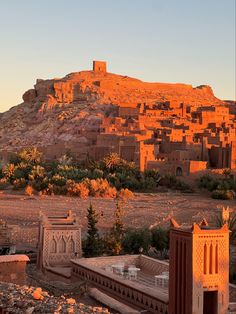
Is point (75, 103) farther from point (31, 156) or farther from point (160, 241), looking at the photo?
point (160, 241)

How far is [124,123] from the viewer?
141 feet

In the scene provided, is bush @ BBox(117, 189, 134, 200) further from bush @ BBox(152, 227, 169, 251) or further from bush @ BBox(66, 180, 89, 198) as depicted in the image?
bush @ BBox(152, 227, 169, 251)

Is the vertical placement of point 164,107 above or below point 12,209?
above

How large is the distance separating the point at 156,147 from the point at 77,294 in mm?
26769

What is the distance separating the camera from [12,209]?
2548 centimetres

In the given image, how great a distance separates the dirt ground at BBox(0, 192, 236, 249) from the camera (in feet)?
70.6

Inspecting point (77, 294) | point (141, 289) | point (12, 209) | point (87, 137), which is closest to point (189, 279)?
point (141, 289)

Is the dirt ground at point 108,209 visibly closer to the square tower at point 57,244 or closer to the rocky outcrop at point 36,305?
the square tower at point 57,244

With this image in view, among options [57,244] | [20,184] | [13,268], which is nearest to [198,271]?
[13,268]

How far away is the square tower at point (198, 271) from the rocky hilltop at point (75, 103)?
33711mm

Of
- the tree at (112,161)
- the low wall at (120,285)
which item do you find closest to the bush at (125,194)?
the tree at (112,161)

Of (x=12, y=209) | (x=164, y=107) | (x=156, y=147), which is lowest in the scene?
(x=12, y=209)

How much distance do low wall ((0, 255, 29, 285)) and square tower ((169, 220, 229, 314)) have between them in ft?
7.52

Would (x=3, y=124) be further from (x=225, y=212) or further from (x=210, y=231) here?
(x=210, y=231)
